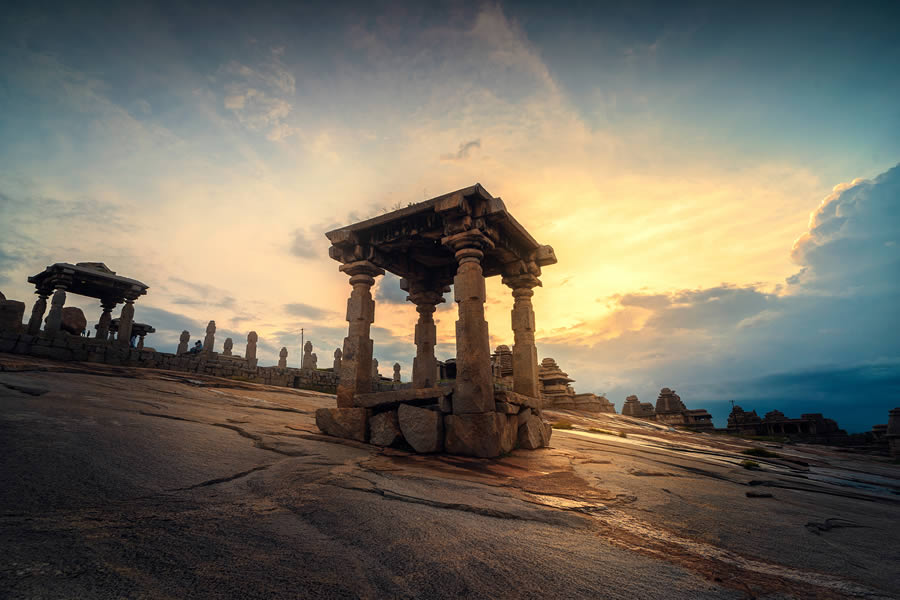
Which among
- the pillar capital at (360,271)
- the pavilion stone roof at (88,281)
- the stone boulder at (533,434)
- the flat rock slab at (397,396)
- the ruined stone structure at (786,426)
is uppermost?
the pavilion stone roof at (88,281)

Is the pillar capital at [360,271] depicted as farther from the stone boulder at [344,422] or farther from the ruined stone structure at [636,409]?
the ruined stone structure at [636,409]

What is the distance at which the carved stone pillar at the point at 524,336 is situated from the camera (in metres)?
10.1

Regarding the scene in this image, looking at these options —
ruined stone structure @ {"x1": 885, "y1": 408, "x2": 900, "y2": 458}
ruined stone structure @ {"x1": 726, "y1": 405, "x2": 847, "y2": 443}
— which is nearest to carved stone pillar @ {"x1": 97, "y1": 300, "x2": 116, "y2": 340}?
ruined stone structure @ {"x1": 885, "y1": 408, "x2": 900, "y2": 458}

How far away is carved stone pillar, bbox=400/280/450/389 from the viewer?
10.9m

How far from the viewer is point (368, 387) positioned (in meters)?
9.05

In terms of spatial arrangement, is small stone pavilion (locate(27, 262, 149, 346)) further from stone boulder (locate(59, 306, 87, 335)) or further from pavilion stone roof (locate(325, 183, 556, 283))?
pavilion stone roof (locate(325, 183, 556, 283))

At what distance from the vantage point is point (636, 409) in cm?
3288

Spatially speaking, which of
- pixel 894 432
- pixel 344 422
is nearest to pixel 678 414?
pixel 894 432

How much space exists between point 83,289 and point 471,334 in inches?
1091

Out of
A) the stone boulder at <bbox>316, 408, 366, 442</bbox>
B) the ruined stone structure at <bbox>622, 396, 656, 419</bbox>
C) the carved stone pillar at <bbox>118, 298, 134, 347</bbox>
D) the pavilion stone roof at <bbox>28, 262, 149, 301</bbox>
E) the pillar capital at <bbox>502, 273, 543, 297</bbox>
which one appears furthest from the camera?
the ruined stone structure at <bbox>622, 396, 656, 419</bbox>

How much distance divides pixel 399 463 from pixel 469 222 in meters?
4.73

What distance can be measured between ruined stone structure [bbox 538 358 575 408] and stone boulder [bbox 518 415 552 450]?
620 inches

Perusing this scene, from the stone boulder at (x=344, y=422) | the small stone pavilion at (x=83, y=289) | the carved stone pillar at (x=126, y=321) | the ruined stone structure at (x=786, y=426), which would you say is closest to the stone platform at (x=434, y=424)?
the stone boulder at (x=344, y=422)

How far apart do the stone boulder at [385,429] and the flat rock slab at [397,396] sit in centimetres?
25
